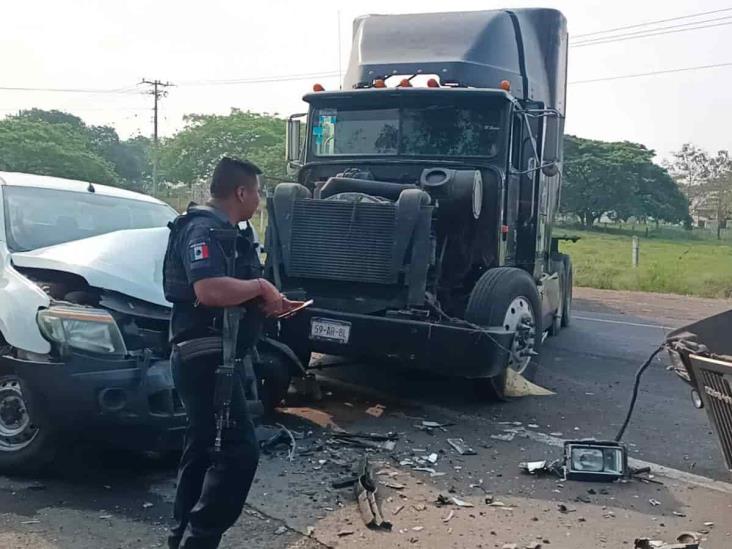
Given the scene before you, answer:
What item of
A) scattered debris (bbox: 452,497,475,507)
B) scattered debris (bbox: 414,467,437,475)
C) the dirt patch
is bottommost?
the dirt patch

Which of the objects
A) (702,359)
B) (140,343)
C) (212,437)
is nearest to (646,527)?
(702,359)

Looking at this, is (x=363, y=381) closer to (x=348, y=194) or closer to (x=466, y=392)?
(x=466, y=392)

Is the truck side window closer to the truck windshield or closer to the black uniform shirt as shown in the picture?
the truck windshield

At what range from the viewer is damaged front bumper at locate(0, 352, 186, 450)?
4.34 m

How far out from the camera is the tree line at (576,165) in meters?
44.6

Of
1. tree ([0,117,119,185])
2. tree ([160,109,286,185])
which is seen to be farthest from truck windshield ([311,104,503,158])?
tree ([160,109,286,185])

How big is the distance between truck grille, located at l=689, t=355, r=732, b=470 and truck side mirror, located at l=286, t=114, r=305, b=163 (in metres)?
5.21

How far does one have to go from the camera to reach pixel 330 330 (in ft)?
21.0

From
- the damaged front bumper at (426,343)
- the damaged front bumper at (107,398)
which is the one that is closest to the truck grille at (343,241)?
the damaged front bumper at (426,343)

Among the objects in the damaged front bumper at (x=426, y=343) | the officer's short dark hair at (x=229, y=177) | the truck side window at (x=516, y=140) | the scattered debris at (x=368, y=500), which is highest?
the truck side window at (x=516, y=140)

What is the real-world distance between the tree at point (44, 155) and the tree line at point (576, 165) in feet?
5.00

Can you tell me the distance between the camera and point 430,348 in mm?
6117

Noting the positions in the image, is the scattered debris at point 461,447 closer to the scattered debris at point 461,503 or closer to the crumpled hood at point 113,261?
the scattered debris at point 461,503

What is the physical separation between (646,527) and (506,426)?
1.99 metres
